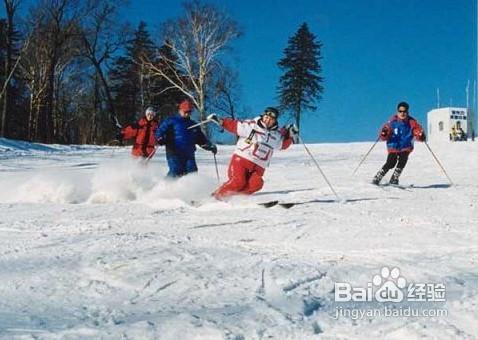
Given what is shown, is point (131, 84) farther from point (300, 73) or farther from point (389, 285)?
point (389, 285)

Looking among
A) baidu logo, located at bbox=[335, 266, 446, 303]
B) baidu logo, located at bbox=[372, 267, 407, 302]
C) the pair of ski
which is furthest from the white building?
baidu logo, located at bbox=[335, 266, 446, 303]

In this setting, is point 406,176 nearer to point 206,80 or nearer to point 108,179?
point 108,179

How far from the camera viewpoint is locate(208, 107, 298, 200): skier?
8.50 m

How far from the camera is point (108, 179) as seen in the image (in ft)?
30.2

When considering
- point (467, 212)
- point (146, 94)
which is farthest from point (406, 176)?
point (146, 94)

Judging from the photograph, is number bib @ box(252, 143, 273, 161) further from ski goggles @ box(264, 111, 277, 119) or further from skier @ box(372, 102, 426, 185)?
skier @ box(372, 102, 426, 185)

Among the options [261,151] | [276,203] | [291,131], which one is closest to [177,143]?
[261,151]

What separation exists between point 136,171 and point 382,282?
633 cm

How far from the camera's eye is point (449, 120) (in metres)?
41.2

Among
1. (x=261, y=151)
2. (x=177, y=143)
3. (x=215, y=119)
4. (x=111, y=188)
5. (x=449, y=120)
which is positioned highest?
(x=449, y=120)

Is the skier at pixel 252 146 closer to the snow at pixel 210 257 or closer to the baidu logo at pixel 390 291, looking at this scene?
the snow at pixel 210 257

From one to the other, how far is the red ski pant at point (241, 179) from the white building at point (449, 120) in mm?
35192

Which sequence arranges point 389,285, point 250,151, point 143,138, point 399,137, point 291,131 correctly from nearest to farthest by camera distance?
point 389,285
point 250,151
point 291,131
point 399,137
point 143,138

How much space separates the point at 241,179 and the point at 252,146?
0.54 meters
